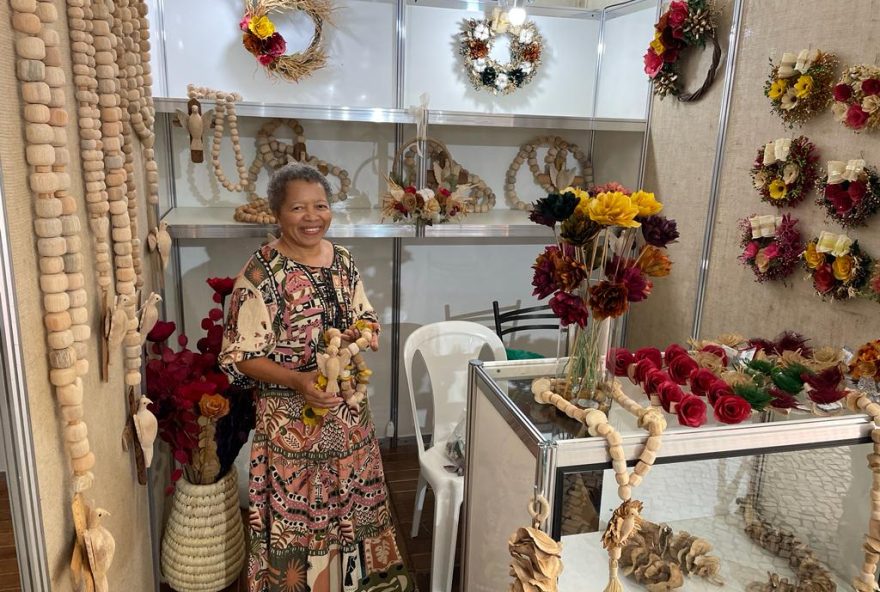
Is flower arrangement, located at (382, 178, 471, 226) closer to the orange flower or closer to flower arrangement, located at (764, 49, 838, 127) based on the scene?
the orange flower

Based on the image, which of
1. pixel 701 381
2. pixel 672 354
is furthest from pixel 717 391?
pixel 672 354

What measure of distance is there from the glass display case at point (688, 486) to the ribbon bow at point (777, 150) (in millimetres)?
1131

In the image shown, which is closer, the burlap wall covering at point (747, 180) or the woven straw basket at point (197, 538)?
the burlap wall covering at point (747, 180)

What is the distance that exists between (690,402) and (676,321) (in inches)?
64.3

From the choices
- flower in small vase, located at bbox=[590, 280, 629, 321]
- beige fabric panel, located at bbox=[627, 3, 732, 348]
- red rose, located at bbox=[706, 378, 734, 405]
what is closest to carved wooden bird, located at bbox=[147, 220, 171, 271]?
flower in small vase, located at bbox=[590, 280, 629, 321]

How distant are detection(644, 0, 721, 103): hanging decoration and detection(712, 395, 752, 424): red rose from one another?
1.74m

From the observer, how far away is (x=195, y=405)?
2123 millimetres

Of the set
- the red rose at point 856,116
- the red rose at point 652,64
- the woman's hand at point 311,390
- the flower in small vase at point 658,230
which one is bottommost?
the woman's hand at point 311,390

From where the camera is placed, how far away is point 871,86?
1.87 m

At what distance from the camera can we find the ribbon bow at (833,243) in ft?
6.55

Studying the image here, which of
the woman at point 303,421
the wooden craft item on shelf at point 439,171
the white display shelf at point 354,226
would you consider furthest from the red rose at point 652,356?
the wooden craft item on shelf at point 439,171

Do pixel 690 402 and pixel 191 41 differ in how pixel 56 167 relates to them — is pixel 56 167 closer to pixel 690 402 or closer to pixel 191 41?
pixel 690 402

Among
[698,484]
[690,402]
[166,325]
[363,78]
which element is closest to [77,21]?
[166,325]

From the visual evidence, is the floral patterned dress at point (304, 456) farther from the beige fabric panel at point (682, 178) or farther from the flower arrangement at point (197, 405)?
the beige fabric panel at point (682, 178)
